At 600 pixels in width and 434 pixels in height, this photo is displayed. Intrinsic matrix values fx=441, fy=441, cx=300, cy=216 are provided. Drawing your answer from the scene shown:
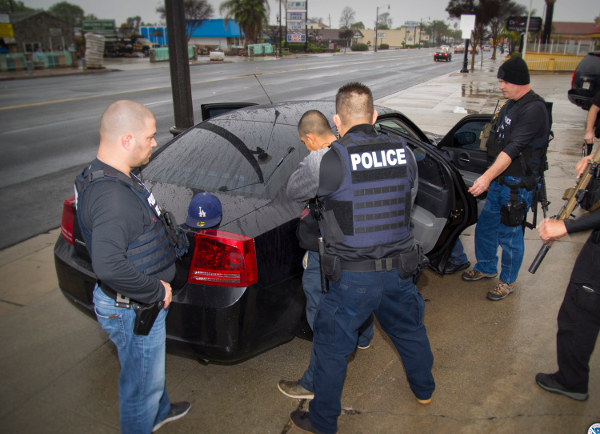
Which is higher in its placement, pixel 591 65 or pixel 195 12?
pixel 195 12

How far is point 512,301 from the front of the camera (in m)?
3.59

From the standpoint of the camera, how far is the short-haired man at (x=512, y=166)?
10.9ft

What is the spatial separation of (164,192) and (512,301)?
283 centimetres

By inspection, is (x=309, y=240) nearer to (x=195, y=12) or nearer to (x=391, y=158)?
(x=391, y=158)

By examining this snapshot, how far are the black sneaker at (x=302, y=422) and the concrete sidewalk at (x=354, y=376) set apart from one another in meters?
0.07

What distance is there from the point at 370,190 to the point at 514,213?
1900 millimetres

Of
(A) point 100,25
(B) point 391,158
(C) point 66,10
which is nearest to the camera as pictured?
(B) point 391,158

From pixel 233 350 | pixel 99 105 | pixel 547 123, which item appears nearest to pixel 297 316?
pixel 233 350

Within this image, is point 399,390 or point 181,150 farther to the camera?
point 181,150

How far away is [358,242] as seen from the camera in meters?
2.10

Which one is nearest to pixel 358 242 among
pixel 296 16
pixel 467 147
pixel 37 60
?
pixel 467 147

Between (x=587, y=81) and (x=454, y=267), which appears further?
(x=587, y=81)

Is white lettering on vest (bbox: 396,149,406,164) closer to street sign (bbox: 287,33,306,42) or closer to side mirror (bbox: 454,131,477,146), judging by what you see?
side mirror (bbox: 454,131,477,146)

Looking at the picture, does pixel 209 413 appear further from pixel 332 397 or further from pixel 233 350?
pixel 332 397
